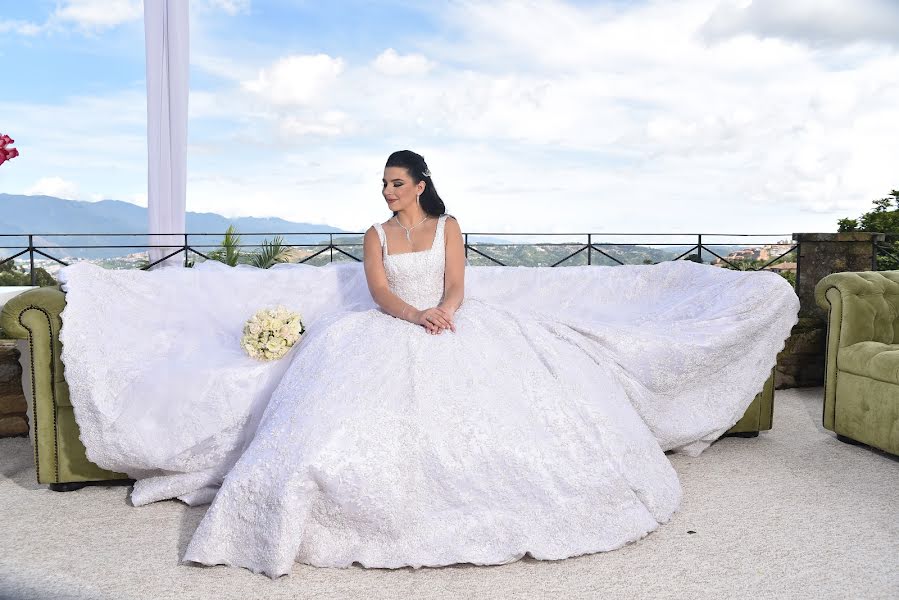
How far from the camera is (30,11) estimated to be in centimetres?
688

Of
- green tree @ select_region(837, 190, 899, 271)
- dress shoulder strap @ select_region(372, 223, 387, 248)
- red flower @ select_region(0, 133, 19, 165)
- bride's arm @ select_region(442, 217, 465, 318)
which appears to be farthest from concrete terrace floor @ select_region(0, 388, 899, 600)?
green tree @ select_region(837, 190, 899, 271)

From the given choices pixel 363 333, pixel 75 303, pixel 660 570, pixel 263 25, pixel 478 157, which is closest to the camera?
pixel 660 570

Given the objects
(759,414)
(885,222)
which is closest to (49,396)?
(759,414)

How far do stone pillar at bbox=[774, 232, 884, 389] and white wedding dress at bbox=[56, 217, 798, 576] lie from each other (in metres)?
1.40

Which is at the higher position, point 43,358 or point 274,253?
point 274,253

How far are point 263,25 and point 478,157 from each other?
244 centimetres

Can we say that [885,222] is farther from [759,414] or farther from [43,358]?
[43,358]

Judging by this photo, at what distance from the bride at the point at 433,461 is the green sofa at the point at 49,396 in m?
1.02

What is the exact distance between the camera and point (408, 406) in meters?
2.29

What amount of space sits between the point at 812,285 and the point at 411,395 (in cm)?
412

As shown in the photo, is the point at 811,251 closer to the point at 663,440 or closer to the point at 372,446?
the point at 663,440

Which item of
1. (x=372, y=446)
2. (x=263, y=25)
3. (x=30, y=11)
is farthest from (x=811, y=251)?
(x=30, y=11)

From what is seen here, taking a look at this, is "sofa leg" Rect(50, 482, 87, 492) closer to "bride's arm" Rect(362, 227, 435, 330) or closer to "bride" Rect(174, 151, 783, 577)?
"bride" Rect(174, 151, 783, 577)

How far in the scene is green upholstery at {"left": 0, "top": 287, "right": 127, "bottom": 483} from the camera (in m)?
2.78
